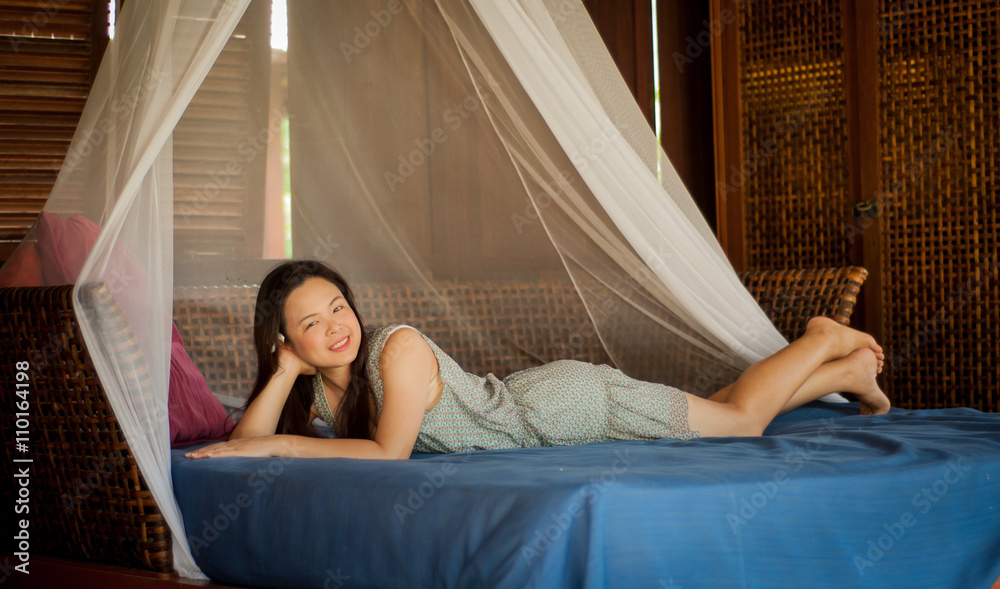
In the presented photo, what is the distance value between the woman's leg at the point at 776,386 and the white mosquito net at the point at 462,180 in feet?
0.51

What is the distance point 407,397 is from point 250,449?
0.31 meters

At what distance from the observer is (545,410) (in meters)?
2.07

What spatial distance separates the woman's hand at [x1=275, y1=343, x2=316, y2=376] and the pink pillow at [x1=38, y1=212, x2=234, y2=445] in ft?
0.74

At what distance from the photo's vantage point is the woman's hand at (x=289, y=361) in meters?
2.01

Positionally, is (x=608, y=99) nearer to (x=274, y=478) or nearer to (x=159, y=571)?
(x=274, y=478)

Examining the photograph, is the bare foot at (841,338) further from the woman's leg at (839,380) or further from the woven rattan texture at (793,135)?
the woven rattan texture at (793,135)

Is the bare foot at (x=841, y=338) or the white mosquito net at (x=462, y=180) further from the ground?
the white mosquito net at (x=462, y=180)

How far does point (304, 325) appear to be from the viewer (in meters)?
1.95

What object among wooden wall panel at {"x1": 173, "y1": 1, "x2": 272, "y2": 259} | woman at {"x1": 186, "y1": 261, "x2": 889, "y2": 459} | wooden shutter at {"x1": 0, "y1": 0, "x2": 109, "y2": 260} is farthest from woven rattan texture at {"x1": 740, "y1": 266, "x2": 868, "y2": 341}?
wooden shutter at {"x1": 0, "y1": 0, "x2": 109, "y2": 260}

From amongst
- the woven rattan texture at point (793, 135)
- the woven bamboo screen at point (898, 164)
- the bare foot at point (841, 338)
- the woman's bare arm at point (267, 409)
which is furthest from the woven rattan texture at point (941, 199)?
the woman's bare arm at point (267, 409)

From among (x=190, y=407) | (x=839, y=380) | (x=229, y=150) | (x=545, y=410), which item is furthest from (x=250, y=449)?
(x=839, y=380)

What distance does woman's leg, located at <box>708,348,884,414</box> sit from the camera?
2.37 m

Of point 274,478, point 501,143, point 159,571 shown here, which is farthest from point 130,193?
point 501,143

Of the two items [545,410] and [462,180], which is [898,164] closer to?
[462,180]
